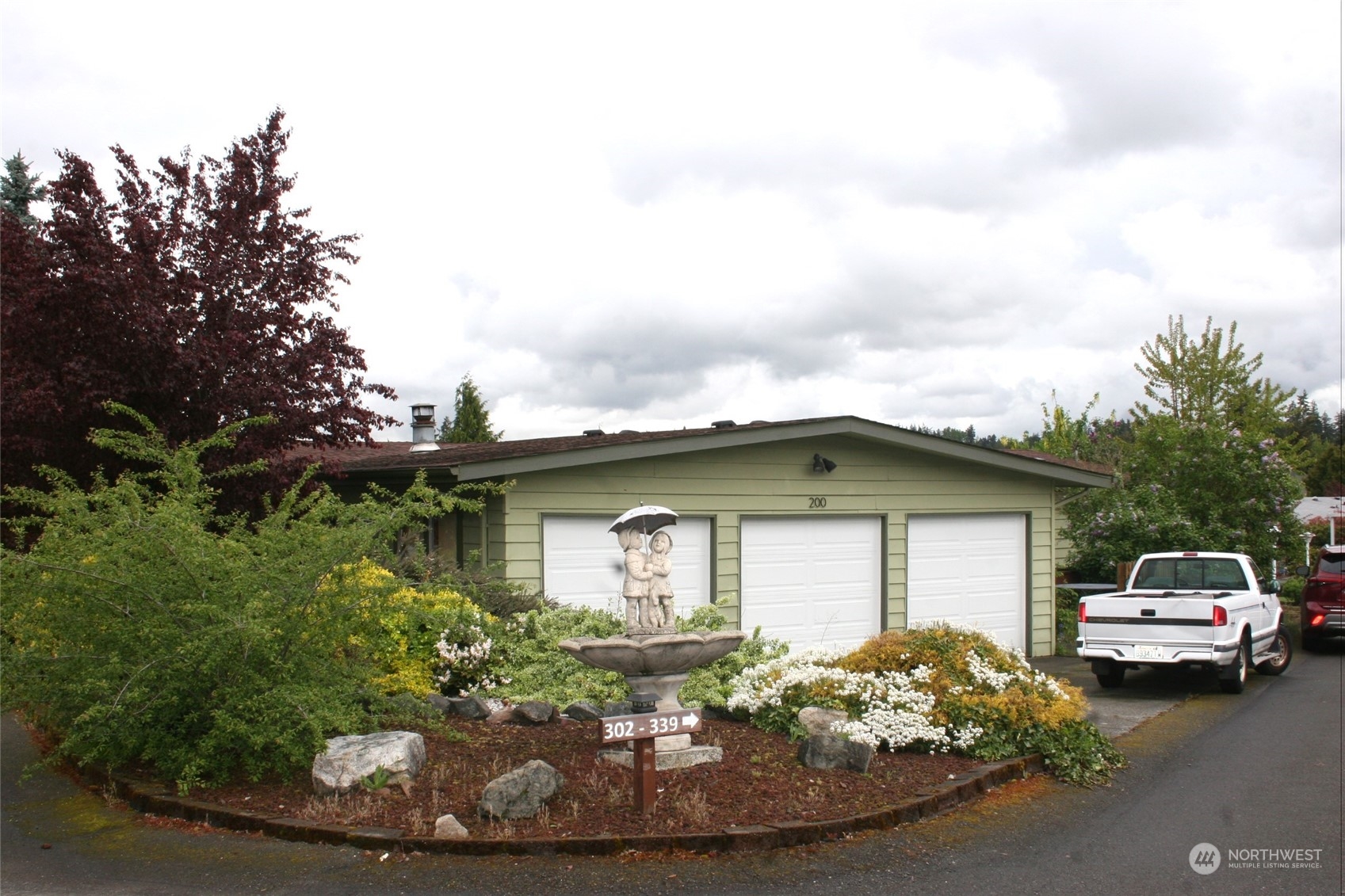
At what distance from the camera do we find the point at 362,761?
6.89m

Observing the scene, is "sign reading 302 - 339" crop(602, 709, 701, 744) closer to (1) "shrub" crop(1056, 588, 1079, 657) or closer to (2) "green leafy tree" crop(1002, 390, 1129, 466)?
(1) "shrub" crop(1056, 588, 1079, 657)

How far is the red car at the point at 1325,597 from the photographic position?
16.8 metres

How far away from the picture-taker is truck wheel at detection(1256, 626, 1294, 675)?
562 inches

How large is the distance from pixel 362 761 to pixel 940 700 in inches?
174

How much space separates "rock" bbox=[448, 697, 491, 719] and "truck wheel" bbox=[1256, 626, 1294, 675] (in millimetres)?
10623

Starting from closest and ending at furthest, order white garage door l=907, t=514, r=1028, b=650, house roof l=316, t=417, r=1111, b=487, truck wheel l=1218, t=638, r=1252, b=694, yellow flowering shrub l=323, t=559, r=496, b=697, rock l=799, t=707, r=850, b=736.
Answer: rock l=799, t=707, r=850, b=736 < yellow flowering shrub l=323, t=559, r=496, b=697 < house roof l=316, t=417, r=1111, b=487 < truck wheel l=1218, t=638, r=1252, b=694 < white garage door l=907, t=514, r=1028, b=650

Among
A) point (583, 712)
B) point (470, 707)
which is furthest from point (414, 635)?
point (583, 712)

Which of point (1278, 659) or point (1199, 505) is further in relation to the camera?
point (1199, 505)

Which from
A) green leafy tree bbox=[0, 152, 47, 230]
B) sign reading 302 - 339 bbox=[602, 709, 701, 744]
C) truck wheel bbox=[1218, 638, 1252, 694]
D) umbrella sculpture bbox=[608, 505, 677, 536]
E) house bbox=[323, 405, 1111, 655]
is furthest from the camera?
green leafy tree bbox=[0, 152, 47, 230]

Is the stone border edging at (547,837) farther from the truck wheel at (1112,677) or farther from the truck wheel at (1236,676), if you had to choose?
the truck wheel at (1236,676)

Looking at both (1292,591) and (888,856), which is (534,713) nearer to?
(888,856)

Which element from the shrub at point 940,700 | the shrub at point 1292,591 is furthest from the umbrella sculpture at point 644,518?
the shrub at point 1292,591

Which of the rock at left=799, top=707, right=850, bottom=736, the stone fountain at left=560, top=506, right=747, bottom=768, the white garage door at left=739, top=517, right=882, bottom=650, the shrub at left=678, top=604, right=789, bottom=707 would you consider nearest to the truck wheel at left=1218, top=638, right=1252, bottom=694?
the white garage door at left=739, top=517, right=882, bottom=650

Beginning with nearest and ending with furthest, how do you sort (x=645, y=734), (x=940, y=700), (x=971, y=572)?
(x=645, y=734), (x=940, y=700), (x=971, y=572)
